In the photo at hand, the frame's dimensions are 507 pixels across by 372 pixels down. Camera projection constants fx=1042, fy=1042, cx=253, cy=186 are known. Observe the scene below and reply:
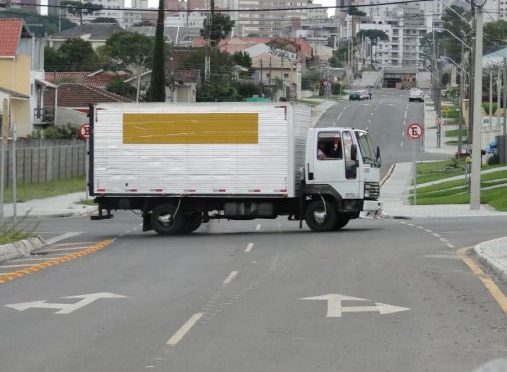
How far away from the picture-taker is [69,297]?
49.3 feet

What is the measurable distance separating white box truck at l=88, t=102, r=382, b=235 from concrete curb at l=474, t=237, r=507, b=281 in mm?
5796

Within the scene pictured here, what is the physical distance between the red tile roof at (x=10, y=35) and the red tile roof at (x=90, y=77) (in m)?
28.8

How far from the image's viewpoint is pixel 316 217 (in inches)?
1086

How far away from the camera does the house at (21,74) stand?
6700cm

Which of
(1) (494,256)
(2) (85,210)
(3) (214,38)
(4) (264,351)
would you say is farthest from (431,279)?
(3) (214,38)

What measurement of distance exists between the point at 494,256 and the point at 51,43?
5565 inches

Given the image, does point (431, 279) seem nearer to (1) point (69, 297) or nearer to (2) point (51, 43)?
(1) point (69, 297)

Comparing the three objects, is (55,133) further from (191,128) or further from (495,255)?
(495,255)

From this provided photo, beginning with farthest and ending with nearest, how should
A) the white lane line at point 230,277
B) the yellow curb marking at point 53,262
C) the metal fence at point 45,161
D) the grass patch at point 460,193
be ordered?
the metal fence at point 45,161 → the grass patch at point 460,193 → the yellow curb marking at point 53,262 → the white lane line at point 230,277

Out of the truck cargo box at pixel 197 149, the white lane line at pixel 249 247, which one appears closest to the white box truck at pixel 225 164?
the truck cargo box at pixel 197 149

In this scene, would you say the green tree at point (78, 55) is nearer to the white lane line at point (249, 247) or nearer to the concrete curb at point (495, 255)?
the white lane line at point (249, 247)

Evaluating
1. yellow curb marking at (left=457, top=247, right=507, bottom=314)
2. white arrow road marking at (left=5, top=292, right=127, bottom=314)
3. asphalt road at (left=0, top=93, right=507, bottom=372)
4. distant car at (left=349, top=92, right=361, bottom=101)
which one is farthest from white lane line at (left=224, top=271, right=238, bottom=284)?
distant car at (left=349, top=92, right=361, bottom=101)

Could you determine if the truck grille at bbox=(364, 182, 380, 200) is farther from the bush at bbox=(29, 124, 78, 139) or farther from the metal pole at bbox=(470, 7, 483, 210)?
the bush at bbox=(29, 124, 78, 139)

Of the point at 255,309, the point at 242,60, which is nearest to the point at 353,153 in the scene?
the point at 255,309
